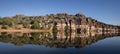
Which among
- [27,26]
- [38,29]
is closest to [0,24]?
[27,26]

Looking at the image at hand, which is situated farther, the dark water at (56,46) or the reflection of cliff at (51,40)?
the reflection of cliff at (51,40)

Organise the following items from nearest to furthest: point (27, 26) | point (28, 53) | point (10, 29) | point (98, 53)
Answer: point (28, 53) < point (98, 53) < point (10, 29) < point (27, 26)

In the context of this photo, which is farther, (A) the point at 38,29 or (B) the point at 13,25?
(A) the point at 38,29

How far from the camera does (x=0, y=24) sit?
162m

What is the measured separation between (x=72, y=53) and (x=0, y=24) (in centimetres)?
12624

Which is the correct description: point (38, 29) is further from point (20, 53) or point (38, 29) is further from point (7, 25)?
point (20, 53)

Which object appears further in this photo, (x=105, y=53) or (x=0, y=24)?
(x=0, y=24)

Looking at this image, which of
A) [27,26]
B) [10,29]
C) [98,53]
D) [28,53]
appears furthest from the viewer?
[27,26]

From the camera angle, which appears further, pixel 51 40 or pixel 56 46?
pixel 51 40

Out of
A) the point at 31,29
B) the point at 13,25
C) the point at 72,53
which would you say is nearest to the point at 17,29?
the point at 13,25

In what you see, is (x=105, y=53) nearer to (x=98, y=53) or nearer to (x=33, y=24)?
(x=98, y=53)

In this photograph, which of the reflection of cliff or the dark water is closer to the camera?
the dark water

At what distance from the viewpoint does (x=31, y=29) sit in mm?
179625

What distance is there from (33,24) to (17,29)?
814 inches
